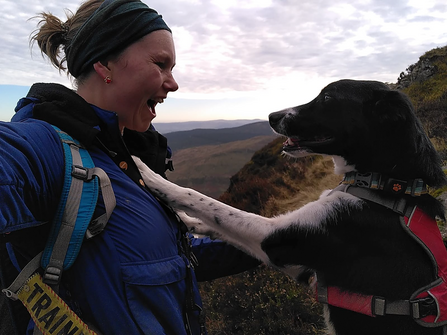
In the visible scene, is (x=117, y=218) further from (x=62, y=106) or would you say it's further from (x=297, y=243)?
(x=297, y=243)

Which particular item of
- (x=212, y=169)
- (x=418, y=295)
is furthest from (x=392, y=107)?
(x=212, y=169)

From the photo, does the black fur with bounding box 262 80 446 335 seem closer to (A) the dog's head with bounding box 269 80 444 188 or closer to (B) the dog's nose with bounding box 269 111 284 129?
(A) the dog's head with bounding box 269 80 444 188

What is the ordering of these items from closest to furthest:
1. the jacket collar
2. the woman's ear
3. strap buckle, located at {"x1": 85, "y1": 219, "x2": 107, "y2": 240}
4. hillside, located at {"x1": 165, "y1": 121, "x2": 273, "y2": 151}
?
strap buckle, located at {"x1": 85, "y1": 219, "x2": 107, "y2": 240}, the jacket collar, the woman's ear, hillside, located at {"x1": 165, "y1": 121, "x2": 273, "y2": 151}

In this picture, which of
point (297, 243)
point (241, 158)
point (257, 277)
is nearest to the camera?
point (297, 243)

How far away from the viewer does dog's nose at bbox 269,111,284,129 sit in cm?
284

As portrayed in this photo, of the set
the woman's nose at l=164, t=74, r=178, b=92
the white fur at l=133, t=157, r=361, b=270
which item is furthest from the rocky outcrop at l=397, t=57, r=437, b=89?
the woman's nose at l=164, t=74, r=178, b=92

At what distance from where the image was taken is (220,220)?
2.24m

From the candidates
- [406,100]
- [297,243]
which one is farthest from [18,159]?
[406,100]

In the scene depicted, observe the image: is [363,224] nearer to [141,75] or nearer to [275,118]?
[275,118]

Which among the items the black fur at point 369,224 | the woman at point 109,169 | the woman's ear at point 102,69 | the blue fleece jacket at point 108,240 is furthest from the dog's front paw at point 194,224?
the woman's ear at point 102,69

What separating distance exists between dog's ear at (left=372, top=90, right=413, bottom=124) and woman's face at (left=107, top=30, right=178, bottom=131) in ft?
5.27

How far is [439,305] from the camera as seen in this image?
Answer: 72.3 inches

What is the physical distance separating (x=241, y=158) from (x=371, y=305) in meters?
16.9

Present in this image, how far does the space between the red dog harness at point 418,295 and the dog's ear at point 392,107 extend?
2.10ft
